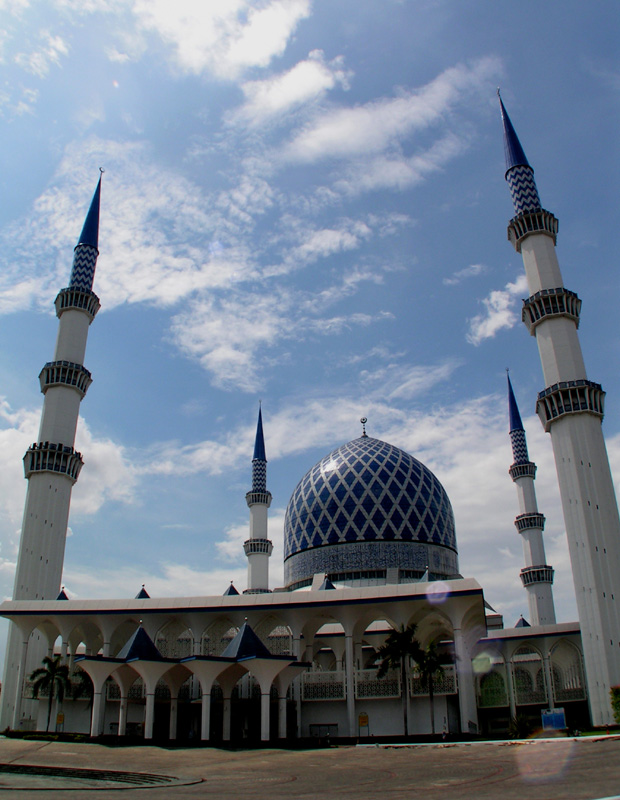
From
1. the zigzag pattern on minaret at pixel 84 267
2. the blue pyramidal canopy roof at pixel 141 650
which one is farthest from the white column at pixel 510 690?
the zigzag pattern on minaret at pixel 84 267

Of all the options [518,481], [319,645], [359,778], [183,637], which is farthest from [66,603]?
[518,481]

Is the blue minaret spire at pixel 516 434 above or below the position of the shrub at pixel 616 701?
above

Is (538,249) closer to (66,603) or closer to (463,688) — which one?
(463,688)

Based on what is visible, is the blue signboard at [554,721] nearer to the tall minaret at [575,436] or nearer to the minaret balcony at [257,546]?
the tall minaret at [575,436]

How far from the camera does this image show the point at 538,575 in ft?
139

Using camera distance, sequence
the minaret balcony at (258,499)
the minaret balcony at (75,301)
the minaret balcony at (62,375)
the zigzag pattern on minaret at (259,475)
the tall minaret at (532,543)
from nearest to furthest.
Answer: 1. the minaret balcony at (62,375)
2. the minaret balcony at (75,301)
3. the tall minaret at (532,543)
4. the minaret balcony at (258,499)
5. the zigzag pattern on minaret at (259,475)

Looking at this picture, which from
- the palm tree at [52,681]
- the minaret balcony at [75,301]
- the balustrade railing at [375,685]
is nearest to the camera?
the balustrade railing at [375,685]

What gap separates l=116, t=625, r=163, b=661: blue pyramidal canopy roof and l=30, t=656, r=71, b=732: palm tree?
5.40 m

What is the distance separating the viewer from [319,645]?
103 feet

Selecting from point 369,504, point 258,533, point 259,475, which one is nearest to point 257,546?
point 258,533

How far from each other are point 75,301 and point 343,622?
75.1ft

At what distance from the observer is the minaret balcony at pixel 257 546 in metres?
47.0

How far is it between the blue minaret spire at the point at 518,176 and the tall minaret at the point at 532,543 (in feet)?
61.5

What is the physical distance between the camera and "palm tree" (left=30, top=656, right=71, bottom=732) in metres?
26.8
